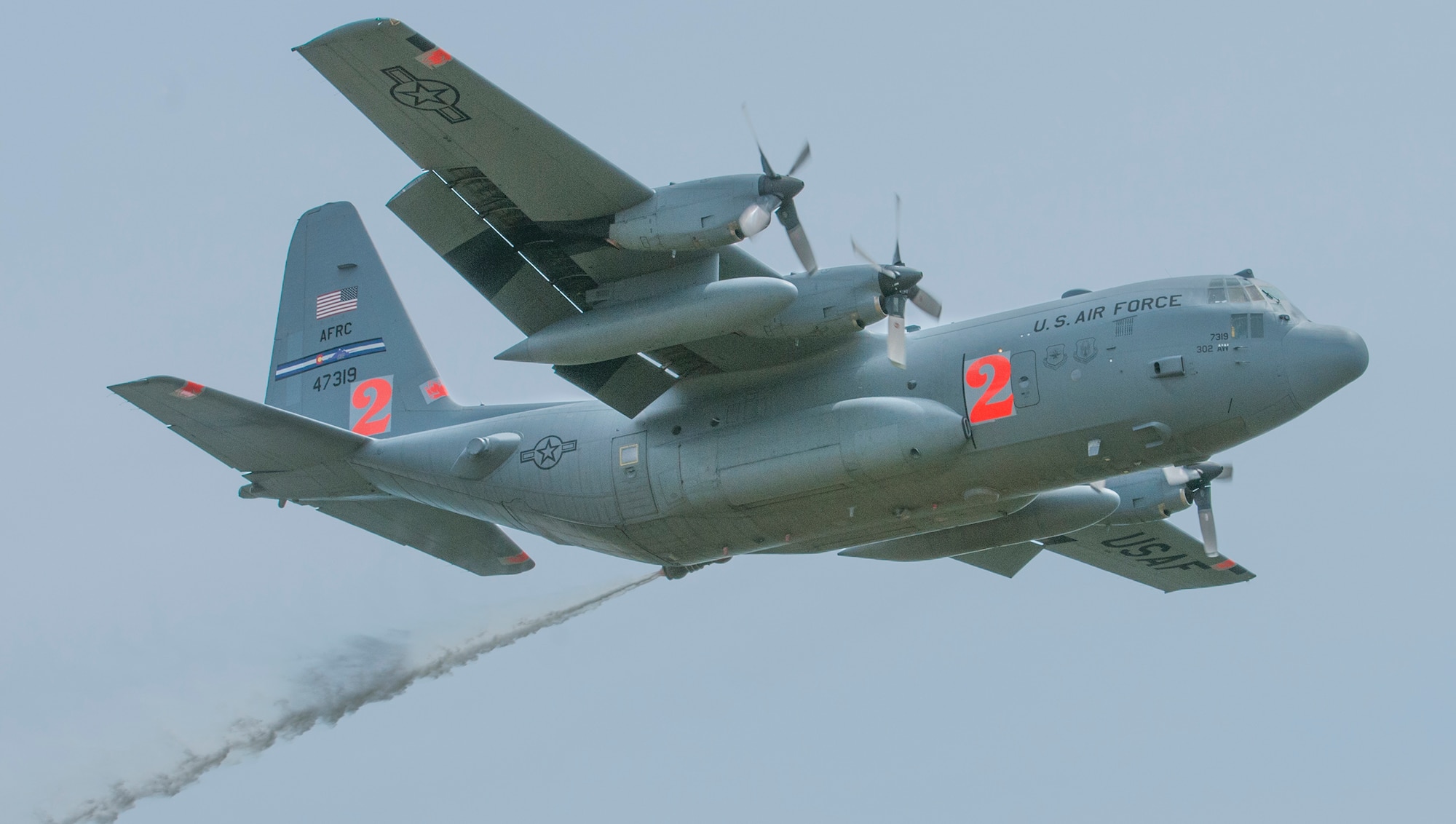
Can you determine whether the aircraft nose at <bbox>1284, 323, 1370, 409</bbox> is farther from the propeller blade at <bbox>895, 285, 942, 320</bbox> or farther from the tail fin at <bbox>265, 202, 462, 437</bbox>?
the tail fin at <bbox>265, 202, 462, 437</bbox>

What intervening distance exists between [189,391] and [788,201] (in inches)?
270

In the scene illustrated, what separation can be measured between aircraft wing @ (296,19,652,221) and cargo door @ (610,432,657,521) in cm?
296

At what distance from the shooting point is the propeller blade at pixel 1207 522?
823 inches

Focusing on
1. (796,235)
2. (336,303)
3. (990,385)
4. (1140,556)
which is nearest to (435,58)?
(796,235)

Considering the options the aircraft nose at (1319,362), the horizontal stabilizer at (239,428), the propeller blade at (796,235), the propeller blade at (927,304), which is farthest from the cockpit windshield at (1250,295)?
the horizontal stabilizer at (239,428)

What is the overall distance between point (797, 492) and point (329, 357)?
7.96 meters

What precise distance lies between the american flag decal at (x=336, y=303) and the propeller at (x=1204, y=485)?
11226 millimetres

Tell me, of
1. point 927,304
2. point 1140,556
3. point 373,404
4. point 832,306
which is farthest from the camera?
point 1140,556

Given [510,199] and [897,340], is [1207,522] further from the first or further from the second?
[510,199]

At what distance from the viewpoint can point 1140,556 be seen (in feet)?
75.9

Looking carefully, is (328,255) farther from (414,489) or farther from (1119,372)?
(1119,372)

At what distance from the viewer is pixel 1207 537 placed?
69.0 feet

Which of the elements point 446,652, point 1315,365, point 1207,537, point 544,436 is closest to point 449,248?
point 544,436

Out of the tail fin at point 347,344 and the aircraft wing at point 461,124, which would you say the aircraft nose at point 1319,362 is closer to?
the aircraft wing at point 461,124
